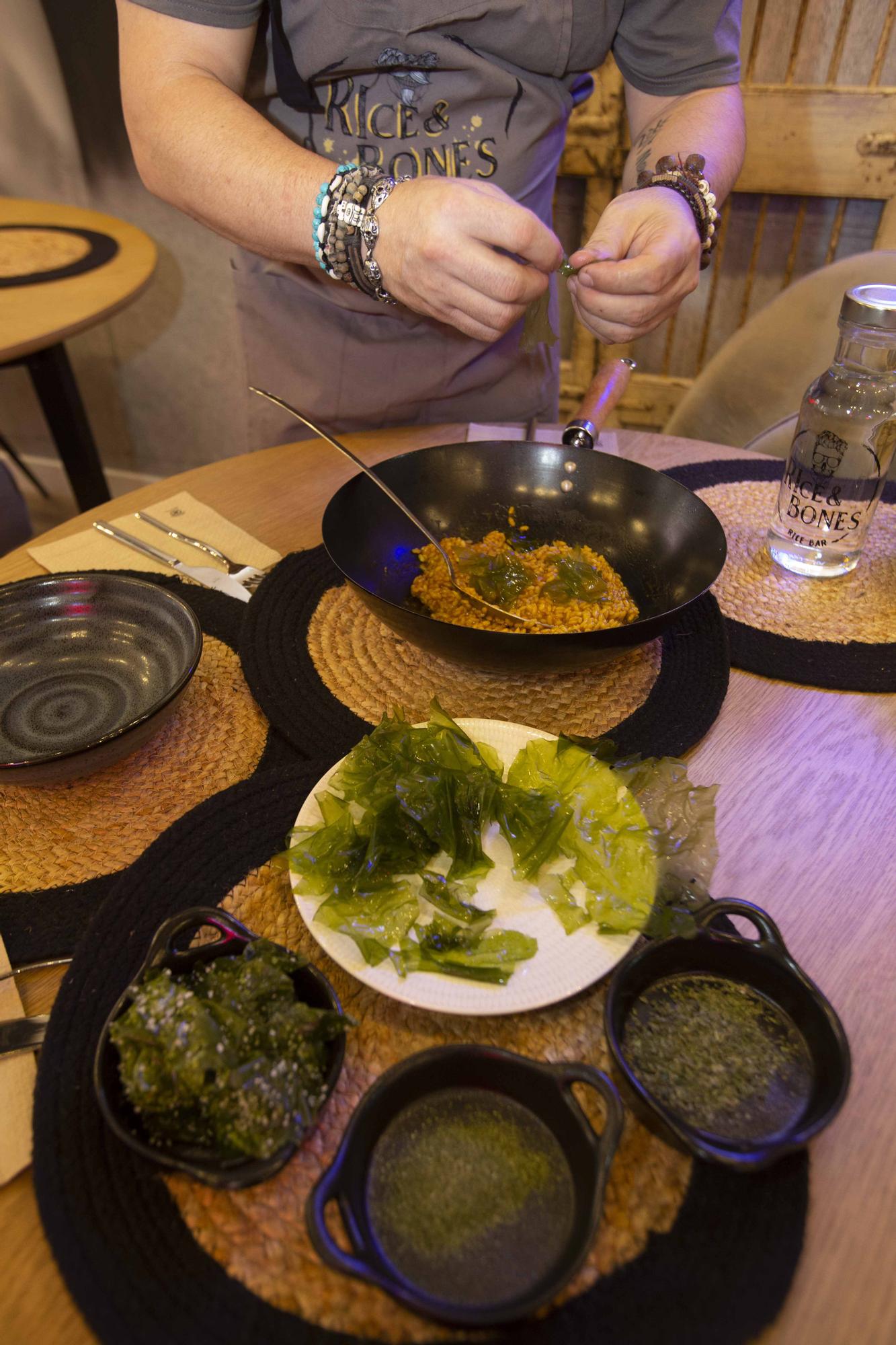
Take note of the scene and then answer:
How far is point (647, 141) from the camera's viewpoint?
4.18 feet

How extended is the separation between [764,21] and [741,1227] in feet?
8.45

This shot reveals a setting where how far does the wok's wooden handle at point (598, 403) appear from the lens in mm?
1065

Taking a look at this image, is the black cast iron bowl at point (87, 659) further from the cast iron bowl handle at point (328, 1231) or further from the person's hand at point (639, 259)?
the person's hand at point (639, 259)

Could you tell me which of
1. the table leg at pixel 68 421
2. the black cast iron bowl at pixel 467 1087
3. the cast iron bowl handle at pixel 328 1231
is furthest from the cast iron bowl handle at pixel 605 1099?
the table leg at pixel 68 421

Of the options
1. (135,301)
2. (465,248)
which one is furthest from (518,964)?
(135,301)

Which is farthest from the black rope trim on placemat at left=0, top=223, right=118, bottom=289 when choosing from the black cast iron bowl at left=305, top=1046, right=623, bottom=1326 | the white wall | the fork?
the black cast iron bowl at left=305, top=1046, right=623, bottom=1326

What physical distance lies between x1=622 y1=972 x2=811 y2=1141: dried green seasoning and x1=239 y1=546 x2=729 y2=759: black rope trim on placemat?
284mm

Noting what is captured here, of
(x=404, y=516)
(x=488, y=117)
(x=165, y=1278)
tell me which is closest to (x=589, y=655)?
(x=404, y=516)

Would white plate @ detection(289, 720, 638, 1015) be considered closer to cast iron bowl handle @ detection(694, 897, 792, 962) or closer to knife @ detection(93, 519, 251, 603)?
cast iron bowl handle @ detection(694, 897, 792, 962)

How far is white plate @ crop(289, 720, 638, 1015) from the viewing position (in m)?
0.55

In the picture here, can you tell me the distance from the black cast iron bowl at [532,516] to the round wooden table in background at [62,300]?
98cm

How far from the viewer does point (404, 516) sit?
39.5 inches

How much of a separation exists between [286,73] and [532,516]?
0.68 meters

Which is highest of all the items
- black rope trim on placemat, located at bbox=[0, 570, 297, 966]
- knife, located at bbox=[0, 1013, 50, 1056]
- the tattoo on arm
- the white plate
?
the tattoo on arm
